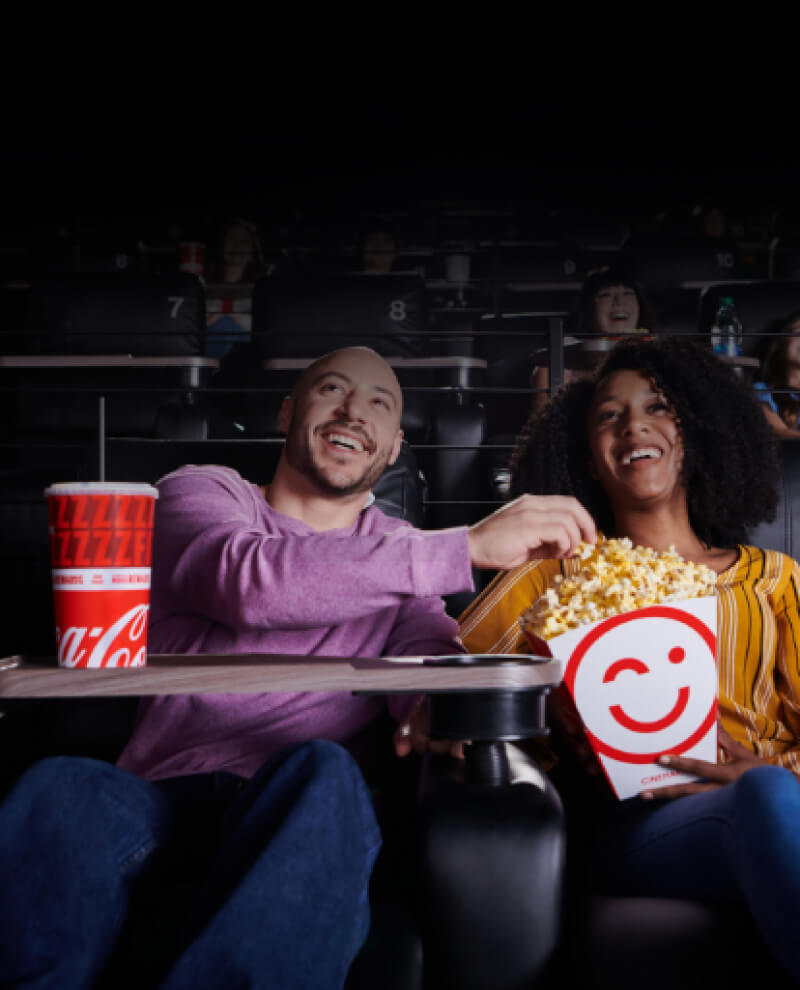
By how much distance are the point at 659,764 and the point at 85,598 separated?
0.65 metres

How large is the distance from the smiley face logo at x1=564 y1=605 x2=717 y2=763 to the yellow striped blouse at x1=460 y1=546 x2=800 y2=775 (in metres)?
0.26

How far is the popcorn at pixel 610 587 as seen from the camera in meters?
1.08

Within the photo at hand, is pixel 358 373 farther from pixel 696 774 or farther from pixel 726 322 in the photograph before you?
pixel 726 322

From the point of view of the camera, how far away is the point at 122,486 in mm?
841

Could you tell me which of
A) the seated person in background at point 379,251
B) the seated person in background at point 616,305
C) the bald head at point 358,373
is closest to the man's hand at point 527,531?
the bald head at point 358,373

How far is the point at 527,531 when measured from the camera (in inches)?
39.7

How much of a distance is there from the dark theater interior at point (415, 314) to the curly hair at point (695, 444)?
116mm

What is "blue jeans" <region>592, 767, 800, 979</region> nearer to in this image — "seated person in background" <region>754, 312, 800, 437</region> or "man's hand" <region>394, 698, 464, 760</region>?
"man's hand" <region>394, 698, 464, 760</region>

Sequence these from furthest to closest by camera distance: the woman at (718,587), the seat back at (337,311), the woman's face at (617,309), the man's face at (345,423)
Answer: the woman's face at (617,309), the seat back at (337,311), the man's face at (345,423), the woman at (718,587)

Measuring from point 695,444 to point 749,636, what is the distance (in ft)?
1.47

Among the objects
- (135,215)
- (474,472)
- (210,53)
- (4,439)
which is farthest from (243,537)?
(135,215)

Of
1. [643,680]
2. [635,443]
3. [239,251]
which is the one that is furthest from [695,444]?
[239,251]

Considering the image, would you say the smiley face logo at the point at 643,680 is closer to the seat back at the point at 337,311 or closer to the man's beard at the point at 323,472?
the man's beard at the point at 323,472

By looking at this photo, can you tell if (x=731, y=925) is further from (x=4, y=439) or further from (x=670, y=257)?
(x=670, y=257)
